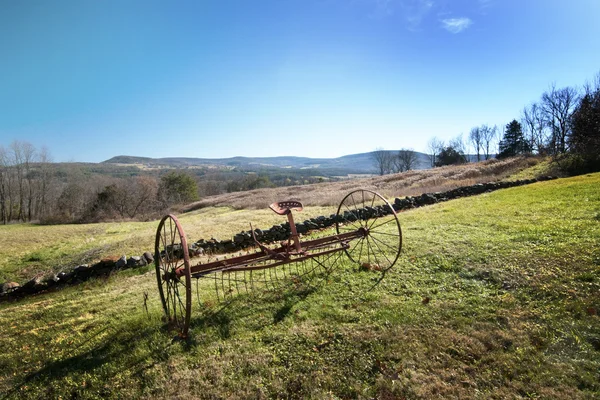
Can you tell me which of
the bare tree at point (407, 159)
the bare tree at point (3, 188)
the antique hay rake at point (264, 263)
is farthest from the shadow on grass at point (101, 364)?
the bare tree at point (407, 159)

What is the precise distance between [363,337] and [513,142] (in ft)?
219

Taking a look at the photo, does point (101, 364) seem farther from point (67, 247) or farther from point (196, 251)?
point (67, 247)

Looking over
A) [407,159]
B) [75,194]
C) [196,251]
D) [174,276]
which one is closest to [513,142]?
[407,159]

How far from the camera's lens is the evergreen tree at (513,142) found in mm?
56500

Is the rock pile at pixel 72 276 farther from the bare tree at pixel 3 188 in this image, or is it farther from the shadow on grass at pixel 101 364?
the bare tree at pixel 3 188

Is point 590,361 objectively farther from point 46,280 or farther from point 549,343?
point 46,280

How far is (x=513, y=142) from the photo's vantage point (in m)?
56.9

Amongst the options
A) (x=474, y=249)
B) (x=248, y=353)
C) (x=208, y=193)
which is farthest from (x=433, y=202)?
(x=208, y=193)

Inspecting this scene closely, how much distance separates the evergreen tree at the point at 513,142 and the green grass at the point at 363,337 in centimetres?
5936

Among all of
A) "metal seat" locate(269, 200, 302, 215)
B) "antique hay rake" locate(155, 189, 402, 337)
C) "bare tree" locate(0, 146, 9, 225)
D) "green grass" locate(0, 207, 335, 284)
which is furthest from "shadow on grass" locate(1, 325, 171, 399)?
"bare tree" locate(0, 146, 9, 225)

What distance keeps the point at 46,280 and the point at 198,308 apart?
795 centimetres

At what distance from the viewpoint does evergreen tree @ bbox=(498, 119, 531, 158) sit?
185 feet

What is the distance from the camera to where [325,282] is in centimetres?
699

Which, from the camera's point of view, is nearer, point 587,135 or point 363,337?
point 363,337
